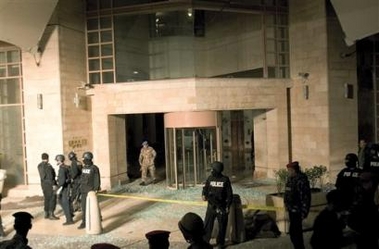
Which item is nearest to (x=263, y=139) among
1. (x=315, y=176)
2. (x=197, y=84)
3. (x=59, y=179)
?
(x=197, y=84)

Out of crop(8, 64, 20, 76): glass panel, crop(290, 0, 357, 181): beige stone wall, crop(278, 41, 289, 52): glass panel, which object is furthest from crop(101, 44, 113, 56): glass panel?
crop(290, 0, 357, 181): beige stone wall

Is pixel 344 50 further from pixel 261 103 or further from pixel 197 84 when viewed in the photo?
pixel 197 84

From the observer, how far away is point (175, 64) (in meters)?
15.6

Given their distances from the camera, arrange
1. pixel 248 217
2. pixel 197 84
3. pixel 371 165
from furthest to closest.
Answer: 1. pixel 197 84
2. pixel 371 165
3. pixel 248 217

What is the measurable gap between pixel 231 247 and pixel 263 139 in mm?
9268

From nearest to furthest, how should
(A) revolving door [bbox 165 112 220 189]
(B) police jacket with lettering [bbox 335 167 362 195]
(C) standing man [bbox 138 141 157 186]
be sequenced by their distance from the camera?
(B) police jacket with lettering [bbox 335 167 362 195]
(A) revolving door [bbox 165 112 220 189]
(C) standing man [bbox 138 141 157 186]

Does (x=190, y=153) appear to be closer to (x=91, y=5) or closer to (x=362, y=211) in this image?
(x=91, y=5)

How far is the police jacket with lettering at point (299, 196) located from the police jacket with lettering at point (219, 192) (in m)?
1.16

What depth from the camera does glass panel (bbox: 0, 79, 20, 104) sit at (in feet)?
49.3

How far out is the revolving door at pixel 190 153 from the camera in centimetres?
1489

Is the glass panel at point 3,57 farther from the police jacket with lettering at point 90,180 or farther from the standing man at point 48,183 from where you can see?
the police jacket with lettering at point 90,180

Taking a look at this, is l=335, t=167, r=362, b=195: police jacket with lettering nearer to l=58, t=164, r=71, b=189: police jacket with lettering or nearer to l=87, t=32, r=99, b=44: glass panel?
l=58, t=164, r=71, b=189: police jacket with lettering

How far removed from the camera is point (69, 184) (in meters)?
10.7

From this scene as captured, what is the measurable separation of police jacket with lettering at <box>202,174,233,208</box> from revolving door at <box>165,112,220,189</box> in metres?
6.83
